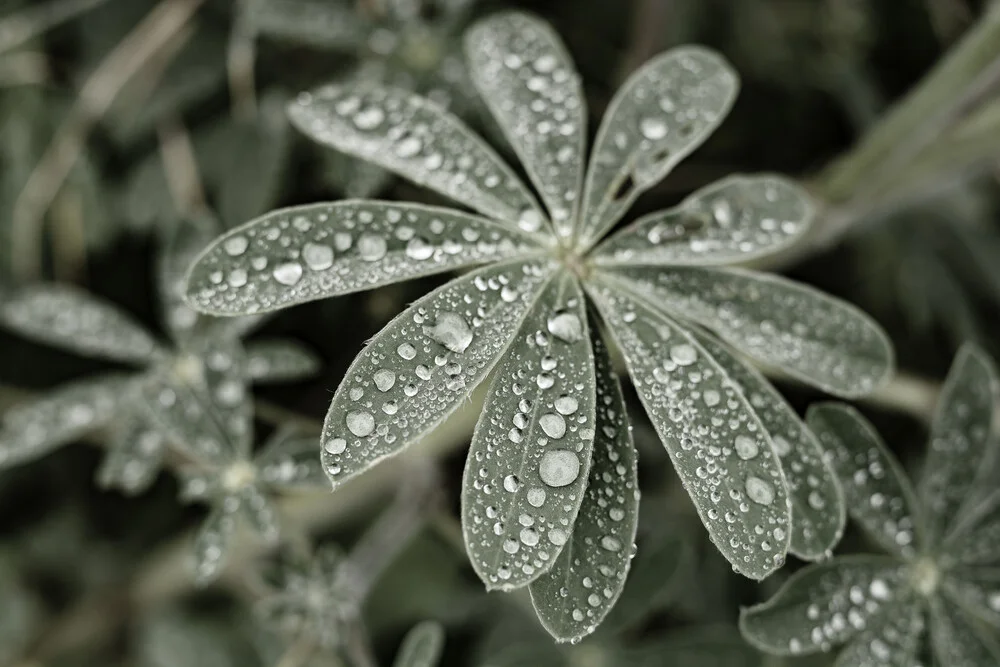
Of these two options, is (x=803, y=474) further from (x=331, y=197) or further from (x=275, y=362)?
(x=331, y=197)

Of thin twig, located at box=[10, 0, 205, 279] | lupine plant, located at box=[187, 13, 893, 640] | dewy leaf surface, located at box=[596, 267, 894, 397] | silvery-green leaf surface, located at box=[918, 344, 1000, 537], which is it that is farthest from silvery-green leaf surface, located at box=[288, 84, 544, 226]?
thin twig, located at box=[10, 0, 205, 279]

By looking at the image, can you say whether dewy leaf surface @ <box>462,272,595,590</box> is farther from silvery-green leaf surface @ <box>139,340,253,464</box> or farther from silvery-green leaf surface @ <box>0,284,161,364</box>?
silvery-green leaf surface @ <box>0,284,161,364</box>

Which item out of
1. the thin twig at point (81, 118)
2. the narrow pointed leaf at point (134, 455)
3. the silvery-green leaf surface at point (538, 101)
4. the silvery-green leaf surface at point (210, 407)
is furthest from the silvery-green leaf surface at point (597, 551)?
the thin twig at point (81, 118)

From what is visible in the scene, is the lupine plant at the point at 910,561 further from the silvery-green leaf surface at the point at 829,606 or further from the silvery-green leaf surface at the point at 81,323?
the silvery-green leaf surface at the point at 81,323

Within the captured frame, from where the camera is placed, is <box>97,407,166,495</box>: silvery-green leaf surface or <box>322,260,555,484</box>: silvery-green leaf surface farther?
<box>97,407,166,495</box>: silvery-green leaf surface

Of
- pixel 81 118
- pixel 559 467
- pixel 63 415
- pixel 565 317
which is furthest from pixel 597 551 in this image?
pixel 81 118

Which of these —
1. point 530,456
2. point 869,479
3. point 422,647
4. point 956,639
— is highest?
point 530,456
